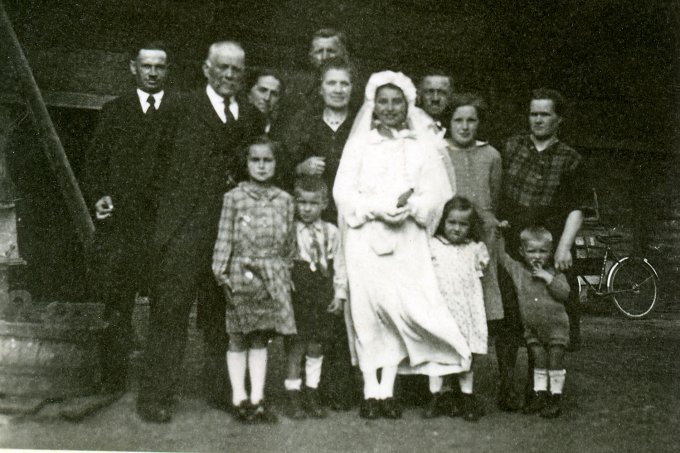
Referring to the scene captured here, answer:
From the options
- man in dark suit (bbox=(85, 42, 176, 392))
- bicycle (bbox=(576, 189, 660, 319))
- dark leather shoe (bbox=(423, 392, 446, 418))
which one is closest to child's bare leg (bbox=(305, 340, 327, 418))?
dark leather shoe (bbox=(423, 392, 446, 418))

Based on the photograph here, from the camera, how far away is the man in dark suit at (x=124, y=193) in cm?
402

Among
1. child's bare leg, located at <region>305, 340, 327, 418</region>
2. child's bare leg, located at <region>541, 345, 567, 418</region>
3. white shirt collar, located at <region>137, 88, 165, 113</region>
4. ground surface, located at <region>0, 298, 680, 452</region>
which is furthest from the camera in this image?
white shirt collar, located at <region>137, 88, 165, 113</region>

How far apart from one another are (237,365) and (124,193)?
1147 mm

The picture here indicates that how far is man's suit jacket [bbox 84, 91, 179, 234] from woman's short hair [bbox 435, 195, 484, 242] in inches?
60.7

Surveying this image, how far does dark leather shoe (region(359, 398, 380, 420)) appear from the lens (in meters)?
A: 3.81

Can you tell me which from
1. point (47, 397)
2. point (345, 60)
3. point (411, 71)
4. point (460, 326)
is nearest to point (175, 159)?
point (345, 60)

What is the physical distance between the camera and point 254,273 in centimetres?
371

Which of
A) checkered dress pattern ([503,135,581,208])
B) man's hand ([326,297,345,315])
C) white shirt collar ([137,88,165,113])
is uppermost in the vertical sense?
white shirt collar ([137,88,165,113])

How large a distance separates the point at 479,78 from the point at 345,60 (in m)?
2.66

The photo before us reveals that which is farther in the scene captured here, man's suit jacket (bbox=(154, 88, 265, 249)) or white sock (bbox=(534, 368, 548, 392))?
white sock (bbox=(534, 368, 548, 392))

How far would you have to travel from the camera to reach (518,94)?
6660 mm

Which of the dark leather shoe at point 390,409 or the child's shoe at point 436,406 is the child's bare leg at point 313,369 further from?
the child's shoe at point 436,406

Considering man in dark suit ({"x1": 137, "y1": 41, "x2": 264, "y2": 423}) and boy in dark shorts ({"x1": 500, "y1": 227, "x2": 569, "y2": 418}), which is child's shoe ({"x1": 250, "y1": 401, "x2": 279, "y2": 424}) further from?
boy in dark shorts ({"x1": 500, "y1": 227, "x2": 569, "y2": 418})

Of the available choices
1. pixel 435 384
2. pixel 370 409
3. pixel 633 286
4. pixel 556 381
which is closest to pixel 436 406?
pixel 435 384
